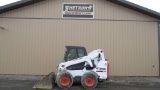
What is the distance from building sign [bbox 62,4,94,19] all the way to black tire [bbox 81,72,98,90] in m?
5.96

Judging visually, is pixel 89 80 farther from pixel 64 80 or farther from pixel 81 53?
pixel 81 53

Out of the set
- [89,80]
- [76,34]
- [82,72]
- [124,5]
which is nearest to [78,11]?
[76,34]

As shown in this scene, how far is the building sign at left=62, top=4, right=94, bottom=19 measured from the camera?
15.5 m

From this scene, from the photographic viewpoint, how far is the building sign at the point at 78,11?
15523 millimetres

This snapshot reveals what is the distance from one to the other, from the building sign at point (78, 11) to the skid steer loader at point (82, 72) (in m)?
5.07

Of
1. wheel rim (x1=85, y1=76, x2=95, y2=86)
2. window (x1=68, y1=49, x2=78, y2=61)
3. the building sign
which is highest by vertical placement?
the building sign

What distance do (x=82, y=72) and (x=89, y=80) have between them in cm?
55

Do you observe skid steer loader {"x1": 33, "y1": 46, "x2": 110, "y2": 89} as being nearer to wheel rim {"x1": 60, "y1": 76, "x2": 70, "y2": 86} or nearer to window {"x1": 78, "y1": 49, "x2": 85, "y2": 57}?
wheel rim {"x1": 60, "y1": 76, "x2": 70, "y2": 86}

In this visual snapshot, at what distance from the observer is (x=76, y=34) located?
15.4m

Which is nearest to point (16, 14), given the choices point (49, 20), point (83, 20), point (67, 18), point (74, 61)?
point (49, 20)

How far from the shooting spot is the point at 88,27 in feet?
50.6

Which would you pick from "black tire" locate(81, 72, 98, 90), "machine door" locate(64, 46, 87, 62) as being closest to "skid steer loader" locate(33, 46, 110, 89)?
"black tire" locate(81, 72, 98, 90)

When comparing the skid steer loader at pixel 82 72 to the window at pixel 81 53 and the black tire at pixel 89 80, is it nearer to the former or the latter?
the black tire at pixel 89 80

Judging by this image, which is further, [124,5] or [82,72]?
[124,5]
